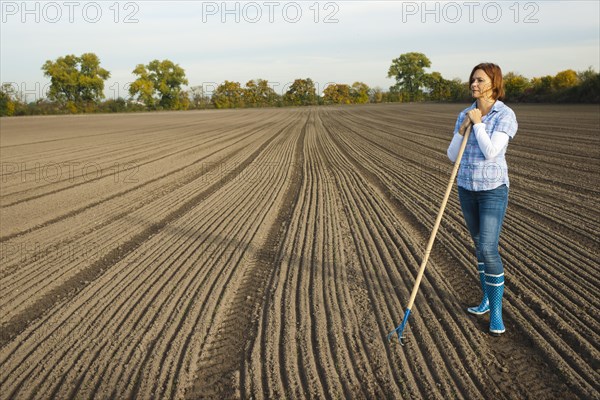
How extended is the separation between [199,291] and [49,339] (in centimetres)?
145

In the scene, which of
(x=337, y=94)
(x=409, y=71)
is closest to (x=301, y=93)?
(x=337, y=94)

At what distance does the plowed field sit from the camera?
132 inches

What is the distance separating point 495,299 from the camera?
3750 mm

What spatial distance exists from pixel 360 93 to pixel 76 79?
5022 cm

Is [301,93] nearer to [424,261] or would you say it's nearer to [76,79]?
[76,79]

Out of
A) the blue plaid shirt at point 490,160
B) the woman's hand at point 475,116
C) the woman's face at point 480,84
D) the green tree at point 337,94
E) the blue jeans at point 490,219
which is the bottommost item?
the blue jeans at point 490,219

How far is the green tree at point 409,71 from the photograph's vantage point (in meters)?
90.1

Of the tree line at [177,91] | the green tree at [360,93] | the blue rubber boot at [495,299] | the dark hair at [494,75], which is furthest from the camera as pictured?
the green tree at [360,93]

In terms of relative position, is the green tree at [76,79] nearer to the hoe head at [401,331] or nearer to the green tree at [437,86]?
the green tree at [437,86]

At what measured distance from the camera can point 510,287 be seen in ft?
15.4

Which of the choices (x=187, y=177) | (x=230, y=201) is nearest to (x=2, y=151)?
(x=187, y=177)

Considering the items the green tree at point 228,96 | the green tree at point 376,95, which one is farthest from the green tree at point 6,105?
the green tree at point 376,95

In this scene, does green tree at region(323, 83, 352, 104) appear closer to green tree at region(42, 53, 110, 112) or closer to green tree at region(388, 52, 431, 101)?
green tree at region(388, 52, 431, 101)

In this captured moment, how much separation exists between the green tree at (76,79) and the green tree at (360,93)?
146 ft
